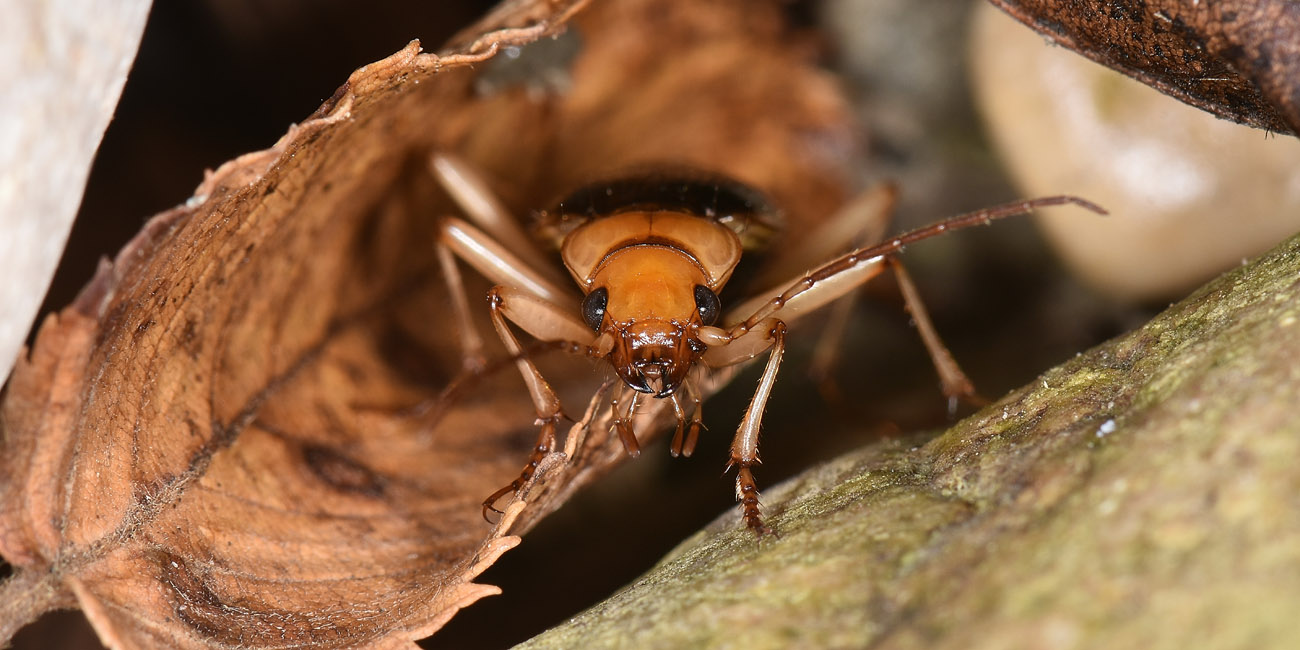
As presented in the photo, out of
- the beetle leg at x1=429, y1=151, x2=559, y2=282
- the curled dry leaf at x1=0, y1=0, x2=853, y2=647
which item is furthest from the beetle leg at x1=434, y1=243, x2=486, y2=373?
the beetle leg at x1=429, y1=151, x2=559, y2=282

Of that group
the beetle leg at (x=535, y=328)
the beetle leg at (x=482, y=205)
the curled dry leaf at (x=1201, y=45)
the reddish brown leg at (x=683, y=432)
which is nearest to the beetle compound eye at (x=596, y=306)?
the beetle leg at (x=535, y=328)

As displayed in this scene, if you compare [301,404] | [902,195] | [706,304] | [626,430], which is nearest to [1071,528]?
[626,430]

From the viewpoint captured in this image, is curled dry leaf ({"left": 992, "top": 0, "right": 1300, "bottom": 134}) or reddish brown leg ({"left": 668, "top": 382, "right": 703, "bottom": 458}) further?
reddish brown leg ({"left": 668, "top": 382, "right": 703, "bottom": 458})

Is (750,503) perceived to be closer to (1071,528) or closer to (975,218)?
(1071,528)

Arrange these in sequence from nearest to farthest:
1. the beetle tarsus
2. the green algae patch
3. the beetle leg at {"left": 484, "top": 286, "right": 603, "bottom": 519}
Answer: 1. the green algae patch
2. the beetle tarsus
3. the beetle leg at {"left": 484, "top": 286, "right": 603, "bottom": 519}

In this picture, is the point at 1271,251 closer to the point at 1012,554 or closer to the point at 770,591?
the point at 1012,554

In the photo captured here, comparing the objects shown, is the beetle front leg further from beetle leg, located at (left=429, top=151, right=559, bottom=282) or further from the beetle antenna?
beetle leg, located at (left=429, top=151, right=559, bottom=282)

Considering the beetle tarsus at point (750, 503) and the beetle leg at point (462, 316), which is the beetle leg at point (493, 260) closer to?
the beetle leg at point (462, 316)
